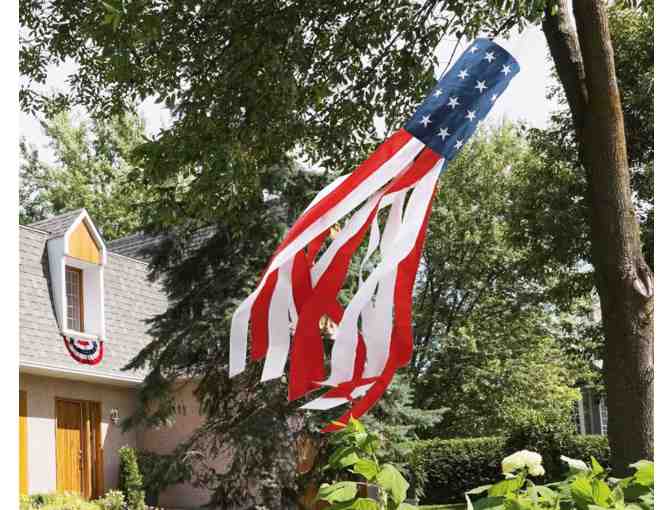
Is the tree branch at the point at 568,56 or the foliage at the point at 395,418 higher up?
the tree branch at the point at 568,56

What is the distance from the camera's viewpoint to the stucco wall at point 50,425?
15.7 m

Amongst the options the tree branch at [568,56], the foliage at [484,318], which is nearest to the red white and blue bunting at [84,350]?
the tree branch at [568,56]

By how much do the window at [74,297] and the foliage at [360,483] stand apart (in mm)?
15266

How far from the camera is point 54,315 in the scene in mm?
16766

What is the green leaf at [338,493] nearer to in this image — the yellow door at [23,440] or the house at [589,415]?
the yellow door at [23,440]

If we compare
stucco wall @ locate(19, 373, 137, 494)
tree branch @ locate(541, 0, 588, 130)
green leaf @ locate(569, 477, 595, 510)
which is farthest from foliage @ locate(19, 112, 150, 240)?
green leaf @ locate(569, 477, 595, 510)

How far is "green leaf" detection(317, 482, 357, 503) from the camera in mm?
2740

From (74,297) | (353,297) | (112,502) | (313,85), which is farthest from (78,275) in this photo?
(353,297)

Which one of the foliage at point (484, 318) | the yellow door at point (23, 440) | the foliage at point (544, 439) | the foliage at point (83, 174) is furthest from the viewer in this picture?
the foliage at point (83, 174)

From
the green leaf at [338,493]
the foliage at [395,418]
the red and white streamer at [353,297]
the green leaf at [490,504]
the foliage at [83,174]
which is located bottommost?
the foliage at [395,418]

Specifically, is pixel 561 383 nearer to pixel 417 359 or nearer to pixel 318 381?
pixel 417 359

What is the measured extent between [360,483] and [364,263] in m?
1.66

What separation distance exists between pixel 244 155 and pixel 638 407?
438 cm

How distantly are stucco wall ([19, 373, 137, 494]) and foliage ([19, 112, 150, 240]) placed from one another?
15072 mm
